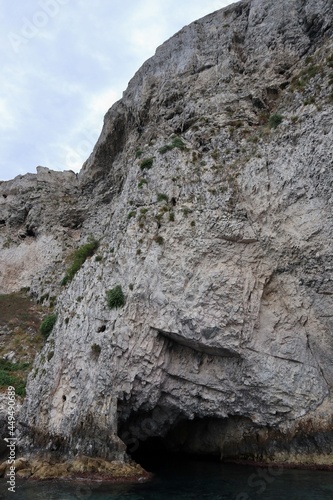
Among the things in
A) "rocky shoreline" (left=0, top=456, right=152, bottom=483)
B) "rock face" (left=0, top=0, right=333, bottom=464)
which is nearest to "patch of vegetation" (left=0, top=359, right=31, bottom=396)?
"rock face" (left=0, top=0, right=333, bottom=464)

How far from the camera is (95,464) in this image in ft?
64.6

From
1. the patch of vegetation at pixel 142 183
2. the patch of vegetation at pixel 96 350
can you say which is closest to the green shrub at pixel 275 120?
the patch of vegetation at pixel 142 183

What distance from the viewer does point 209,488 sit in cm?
1802

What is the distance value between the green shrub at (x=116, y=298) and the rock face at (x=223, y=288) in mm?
477

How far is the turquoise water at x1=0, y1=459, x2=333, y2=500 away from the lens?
16.4 metres

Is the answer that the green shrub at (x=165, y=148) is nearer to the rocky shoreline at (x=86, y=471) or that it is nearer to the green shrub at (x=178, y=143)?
the green shrub at (x=178, y=143)

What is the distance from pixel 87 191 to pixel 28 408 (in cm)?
2994

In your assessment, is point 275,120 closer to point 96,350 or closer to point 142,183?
point 142,183

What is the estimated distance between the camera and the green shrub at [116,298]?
2347 cm

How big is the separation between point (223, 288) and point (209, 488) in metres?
9.74

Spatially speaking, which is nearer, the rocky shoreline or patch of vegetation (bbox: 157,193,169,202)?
the rocky shoreline

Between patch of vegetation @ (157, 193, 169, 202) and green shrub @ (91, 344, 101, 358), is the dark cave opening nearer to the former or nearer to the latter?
green shrub @ (91, 344, 101, 358)

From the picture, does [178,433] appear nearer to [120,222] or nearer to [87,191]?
[120,222]

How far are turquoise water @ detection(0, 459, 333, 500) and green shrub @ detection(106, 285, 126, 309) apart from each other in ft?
30.7
